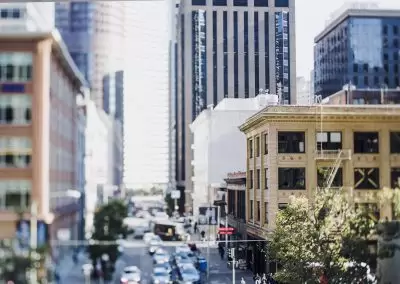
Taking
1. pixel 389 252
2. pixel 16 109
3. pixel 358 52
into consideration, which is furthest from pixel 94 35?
pixel 389 252

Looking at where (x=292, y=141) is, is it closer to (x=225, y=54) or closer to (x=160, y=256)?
(x=225, y=54)

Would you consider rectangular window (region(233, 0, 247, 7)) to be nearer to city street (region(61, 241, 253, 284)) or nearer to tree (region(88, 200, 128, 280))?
tree (region(88, 200, 128, 280))

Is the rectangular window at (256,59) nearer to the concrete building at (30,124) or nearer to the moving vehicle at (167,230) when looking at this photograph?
the moving vehicle at (167,230)

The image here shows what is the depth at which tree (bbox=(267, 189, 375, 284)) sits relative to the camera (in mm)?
3547

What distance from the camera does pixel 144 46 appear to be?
364cm

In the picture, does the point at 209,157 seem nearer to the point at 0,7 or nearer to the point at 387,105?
the point at 387,105

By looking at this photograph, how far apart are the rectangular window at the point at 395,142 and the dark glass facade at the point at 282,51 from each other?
25.4 inches

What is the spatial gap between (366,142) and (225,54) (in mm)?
954

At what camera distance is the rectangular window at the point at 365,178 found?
140 inches

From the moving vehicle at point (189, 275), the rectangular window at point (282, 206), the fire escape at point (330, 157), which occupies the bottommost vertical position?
the moving vehicle at point (189, 275)

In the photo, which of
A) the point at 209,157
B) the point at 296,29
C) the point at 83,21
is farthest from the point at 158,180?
the point at 296,29

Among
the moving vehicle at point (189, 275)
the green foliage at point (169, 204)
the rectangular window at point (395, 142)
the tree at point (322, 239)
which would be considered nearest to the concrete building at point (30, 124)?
the green foliage at point (169, 204)

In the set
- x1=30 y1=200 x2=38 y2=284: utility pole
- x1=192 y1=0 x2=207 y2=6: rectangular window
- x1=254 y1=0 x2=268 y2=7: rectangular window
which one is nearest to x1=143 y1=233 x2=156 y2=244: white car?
x1=30 y1=200 x2=38 y2=284: utility pole

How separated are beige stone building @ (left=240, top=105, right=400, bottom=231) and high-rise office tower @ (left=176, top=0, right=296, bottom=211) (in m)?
0.21
